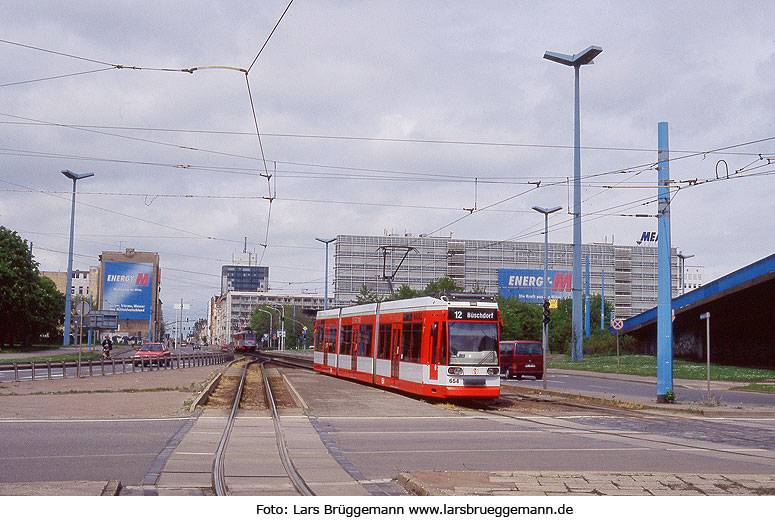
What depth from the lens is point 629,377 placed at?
1644 inches

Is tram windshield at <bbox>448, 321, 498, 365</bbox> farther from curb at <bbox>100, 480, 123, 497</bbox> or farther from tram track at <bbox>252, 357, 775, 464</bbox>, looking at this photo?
curb at <bbox>100, 480, 123, 497</bbox>

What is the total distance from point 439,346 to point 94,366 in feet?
→ 86.2

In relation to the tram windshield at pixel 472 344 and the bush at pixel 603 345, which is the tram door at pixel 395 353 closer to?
the tram windshield at pixel 472 344

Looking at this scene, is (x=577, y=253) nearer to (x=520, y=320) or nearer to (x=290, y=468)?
(x=520, y=320)

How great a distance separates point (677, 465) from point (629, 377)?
32.6m

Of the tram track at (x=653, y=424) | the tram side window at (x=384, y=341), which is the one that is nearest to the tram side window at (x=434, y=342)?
the tram track at (x=653, y=424)

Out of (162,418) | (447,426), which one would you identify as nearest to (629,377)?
(447,426)

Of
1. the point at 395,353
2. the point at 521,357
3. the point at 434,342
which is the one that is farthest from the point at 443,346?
the point at 521,357

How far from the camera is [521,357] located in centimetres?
3969

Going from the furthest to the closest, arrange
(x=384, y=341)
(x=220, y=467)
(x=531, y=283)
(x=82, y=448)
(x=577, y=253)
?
(x=531, y=283)
(x=577, y=253)
(x=384, y=341)
(x=82, y=448)
(x=220, y=467)

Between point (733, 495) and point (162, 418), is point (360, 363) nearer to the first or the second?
point (162, 418)

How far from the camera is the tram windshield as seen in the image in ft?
71.4

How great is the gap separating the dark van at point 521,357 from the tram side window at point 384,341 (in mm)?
13208
